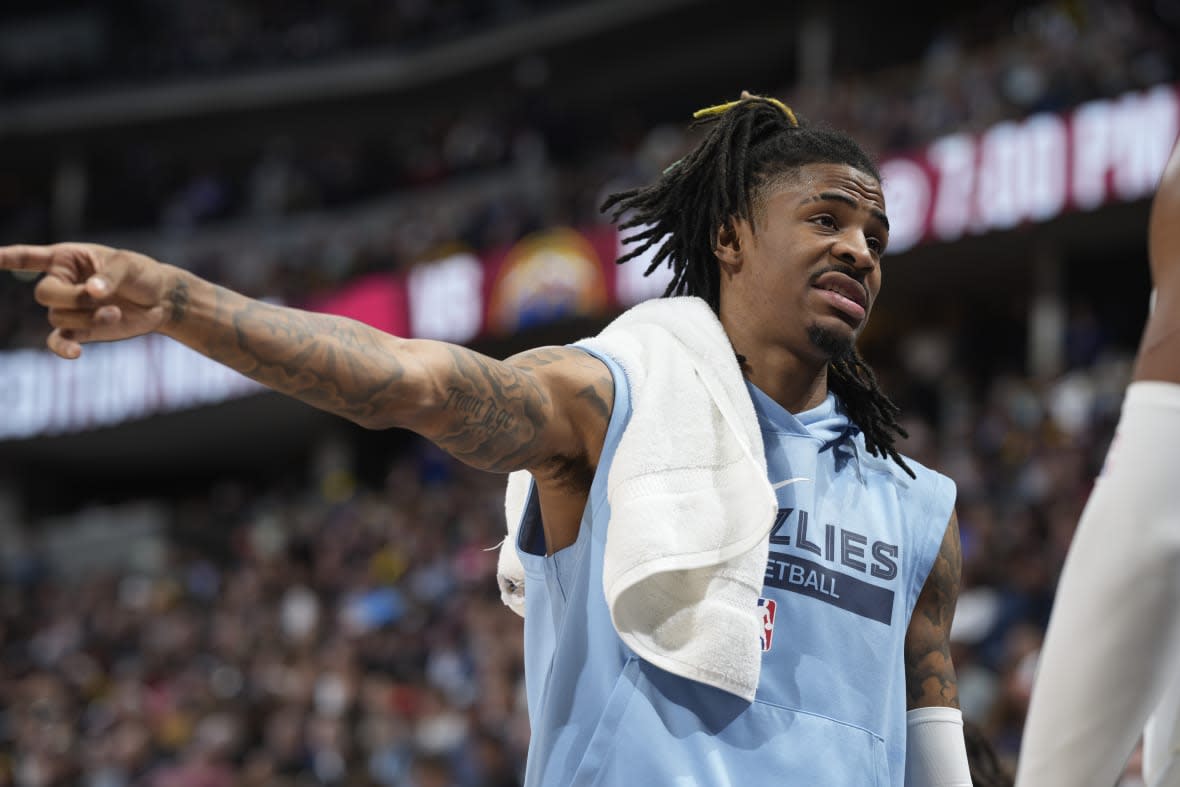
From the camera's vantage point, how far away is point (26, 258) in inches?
63.7

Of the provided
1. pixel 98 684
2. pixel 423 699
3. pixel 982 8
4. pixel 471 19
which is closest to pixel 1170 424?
pixel 423 699

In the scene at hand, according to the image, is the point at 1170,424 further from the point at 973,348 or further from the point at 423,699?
the point at 973,348

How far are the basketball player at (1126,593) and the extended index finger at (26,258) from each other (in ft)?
3.69

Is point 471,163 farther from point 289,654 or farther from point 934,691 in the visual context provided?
point 934,691

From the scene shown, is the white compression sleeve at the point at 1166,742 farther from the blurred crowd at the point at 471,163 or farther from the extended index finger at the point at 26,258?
the blurred crowd at the point at 471,163

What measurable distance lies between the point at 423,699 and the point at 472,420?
285 inches

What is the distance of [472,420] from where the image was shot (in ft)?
6.53

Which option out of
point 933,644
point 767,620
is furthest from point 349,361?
point 933,644

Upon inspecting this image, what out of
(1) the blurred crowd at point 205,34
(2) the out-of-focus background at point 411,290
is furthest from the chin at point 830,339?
(1) the blurred crowd at point 205,34

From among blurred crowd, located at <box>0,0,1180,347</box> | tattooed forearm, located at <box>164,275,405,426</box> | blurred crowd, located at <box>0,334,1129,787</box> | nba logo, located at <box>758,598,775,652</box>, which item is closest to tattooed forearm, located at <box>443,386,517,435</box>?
tattooed forearm, located at <box>164,275,405,426</box>

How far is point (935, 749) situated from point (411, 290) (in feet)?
44.2

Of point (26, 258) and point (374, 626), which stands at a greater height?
point (26, 258)

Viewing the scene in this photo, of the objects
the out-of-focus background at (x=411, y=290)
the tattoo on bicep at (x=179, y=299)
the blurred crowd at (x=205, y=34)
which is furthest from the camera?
the blurred crowd at (x=205, y=34)

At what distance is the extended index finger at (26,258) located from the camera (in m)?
1.59
